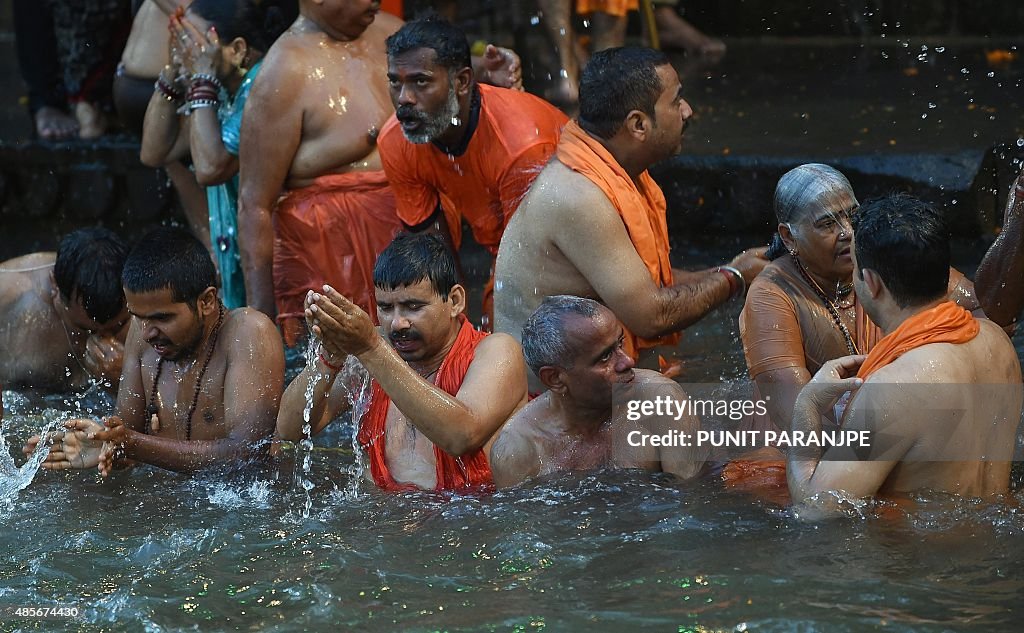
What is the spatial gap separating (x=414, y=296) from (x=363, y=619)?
1.06 metres

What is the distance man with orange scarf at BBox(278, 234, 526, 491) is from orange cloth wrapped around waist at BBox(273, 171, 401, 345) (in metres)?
1.37

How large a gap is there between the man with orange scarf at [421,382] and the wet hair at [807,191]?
91 cm

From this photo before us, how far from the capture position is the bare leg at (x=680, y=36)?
31.2ft

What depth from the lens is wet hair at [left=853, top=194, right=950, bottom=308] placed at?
3.46 m

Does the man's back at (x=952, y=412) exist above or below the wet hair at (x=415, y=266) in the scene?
below

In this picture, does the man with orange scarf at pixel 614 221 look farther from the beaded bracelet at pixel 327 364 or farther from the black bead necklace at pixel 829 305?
the beaded bracelet at pixel 327 364

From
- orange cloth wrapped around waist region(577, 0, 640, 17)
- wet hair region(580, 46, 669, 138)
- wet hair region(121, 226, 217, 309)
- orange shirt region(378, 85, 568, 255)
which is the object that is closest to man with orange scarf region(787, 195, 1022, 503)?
wet hair region(580, 46, 669, 138)

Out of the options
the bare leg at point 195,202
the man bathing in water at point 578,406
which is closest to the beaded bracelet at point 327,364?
the man bathing in water at point 578,406

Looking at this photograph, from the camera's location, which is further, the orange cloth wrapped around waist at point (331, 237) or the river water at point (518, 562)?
the orange cloth wrapped around waist at point (331, 237)

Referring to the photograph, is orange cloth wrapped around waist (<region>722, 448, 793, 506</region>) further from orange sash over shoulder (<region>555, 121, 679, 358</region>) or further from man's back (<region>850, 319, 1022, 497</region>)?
orange sash over shoulder (<region>555, 121, 679, 358</region>)

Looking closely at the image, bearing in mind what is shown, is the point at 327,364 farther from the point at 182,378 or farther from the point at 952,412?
the point at 952,412

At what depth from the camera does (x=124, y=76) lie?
7168 millimetres

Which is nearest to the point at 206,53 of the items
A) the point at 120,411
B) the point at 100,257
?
the point at 100,257

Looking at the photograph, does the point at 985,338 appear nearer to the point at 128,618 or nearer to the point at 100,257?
the point at 128,618
